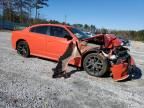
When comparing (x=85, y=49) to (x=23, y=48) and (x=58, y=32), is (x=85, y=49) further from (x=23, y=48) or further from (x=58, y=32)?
(x=23, y=48)

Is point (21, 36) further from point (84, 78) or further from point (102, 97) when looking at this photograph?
point (102, 97)

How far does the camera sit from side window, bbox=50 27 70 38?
8735mm

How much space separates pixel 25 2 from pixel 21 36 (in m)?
51.7

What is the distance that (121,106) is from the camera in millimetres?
5156

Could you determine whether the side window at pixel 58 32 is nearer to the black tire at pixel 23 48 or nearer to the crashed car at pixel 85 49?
the crashed car at pixel 85 49

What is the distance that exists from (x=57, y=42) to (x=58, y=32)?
0.50 meters

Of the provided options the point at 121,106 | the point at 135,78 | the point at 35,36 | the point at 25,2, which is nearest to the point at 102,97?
the point at 121,106

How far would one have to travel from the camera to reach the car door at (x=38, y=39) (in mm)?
9180

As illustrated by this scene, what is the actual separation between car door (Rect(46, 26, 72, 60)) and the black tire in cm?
115

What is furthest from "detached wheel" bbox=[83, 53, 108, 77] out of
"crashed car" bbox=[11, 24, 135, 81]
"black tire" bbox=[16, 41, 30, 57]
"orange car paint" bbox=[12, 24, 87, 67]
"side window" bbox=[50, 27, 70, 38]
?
"black tire" bbox=[16, 41, 30, 57]

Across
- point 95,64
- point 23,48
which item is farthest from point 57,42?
point 23,48

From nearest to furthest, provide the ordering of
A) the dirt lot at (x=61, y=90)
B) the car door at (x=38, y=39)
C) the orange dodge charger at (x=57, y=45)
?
1. the dirt lot at (x=61, y=90)
2. the orange dodge charger at (x=57, y=45)
3. the car door at (x=38, y=39)

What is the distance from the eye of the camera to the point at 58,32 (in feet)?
29.3

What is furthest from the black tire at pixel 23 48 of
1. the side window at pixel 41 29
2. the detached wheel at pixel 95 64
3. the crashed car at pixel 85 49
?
the detached wheel at pixel 95 64
